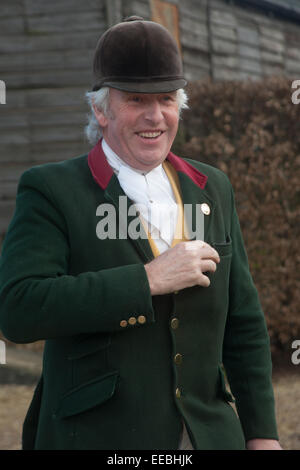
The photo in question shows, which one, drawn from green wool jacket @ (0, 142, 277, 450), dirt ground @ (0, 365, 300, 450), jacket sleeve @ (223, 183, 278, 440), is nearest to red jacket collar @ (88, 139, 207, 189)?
green wool jacket @ (0, 142, 277, 450)

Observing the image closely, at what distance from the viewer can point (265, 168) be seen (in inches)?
251

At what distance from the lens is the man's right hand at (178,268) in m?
1.70

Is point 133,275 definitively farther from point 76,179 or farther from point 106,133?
point 106,133

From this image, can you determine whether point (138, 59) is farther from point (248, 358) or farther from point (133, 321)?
point (248, 358)

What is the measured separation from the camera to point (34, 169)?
1.83 metres

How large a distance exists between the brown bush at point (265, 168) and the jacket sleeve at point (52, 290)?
4.74 metres

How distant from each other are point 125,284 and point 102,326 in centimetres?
13

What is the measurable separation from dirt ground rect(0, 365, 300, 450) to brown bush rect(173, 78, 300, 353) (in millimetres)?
509

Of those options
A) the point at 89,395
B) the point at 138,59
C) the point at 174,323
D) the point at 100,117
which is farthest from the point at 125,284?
the point at 138,59

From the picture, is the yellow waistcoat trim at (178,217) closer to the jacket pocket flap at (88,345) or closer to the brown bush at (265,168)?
the jacket pocket flap at (88,345)
